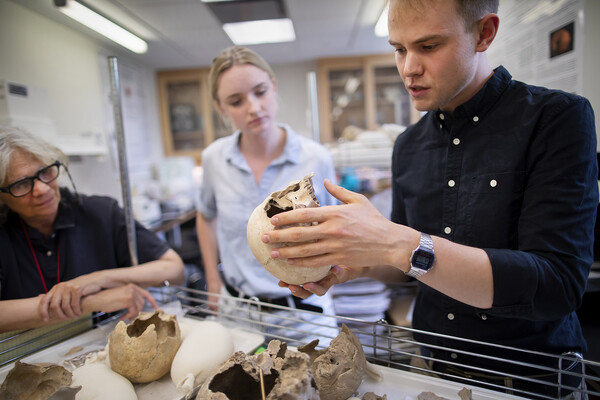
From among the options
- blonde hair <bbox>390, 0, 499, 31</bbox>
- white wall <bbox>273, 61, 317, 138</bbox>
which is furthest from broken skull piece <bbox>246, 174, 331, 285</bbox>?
white wall <bbox>273, 61, 317, 138</bbox>

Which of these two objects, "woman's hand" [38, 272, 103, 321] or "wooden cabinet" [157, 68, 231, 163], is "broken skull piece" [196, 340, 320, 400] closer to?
"woman's hand" [38, 272, 103, 321]

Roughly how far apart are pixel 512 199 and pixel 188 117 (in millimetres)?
4371

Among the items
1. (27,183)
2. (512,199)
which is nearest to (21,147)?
(27,183)

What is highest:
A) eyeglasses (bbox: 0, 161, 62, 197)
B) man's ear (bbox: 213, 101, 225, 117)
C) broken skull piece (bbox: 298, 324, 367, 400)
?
man's ear (bbox: 213, 101, 225, 117)

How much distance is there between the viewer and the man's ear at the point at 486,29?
0.74 metres

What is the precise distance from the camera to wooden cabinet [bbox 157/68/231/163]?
4.25 m

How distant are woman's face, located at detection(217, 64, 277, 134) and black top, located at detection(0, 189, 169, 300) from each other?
562 mm

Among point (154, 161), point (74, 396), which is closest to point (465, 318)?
point (74, 396)

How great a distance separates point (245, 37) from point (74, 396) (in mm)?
1677

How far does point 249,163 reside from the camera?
1.49 meters

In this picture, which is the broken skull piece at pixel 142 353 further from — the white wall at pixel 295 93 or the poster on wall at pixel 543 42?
the white wall at pixel 295 93

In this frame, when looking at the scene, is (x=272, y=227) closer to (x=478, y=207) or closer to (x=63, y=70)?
(x=478, y=207)

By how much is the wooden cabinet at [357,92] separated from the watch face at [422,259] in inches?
159

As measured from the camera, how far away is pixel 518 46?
1003mm
